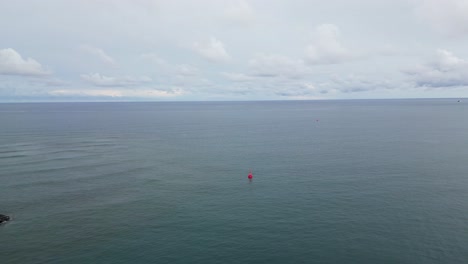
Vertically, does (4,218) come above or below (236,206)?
below

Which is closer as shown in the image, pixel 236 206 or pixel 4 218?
→ pixel 4 218

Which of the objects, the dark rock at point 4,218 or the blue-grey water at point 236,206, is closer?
the blue-grey water at point 236,206

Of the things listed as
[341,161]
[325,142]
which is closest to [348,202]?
[341,161]

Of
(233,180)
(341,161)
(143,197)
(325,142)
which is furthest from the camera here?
(325,142)

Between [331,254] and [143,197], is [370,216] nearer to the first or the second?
[331,254]

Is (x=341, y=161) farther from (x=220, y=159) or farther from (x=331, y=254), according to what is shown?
(x=331, y=254)

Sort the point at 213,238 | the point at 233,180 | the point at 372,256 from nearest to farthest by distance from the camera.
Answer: the point at 372,256 < the point at 213,238 < the point at 233,180

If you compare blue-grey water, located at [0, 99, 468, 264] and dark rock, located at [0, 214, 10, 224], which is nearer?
blue-grey water, located at [0, 99, 468, 264]

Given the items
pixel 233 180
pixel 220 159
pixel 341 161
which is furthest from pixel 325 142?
pixel 233 180

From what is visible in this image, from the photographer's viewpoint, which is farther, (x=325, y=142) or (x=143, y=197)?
(x=325, y=142)
